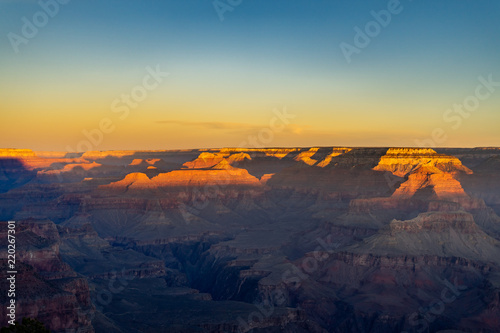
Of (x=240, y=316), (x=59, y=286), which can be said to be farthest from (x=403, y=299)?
(x=59, y=286)

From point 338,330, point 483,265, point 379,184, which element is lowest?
point 338,330

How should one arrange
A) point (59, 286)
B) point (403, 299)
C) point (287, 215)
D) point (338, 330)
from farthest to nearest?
point (287, 215)
point (403, 299)
point (338, 330)
point (59, 286)

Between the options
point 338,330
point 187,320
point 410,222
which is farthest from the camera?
point 410,222

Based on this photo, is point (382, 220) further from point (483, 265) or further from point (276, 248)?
point (483, 265)

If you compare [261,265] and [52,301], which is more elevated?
[52,301]

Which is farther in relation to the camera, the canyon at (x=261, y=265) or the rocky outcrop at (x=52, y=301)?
the canyon at (x=261, y=265)

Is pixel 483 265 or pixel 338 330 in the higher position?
pixel 483 265

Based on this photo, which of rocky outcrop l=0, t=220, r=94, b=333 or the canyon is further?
the canyon

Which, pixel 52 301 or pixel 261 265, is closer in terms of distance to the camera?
pixel 52 301

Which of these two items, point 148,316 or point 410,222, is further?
point 410,222

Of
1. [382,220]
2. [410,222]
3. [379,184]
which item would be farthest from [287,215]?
[410,222]
